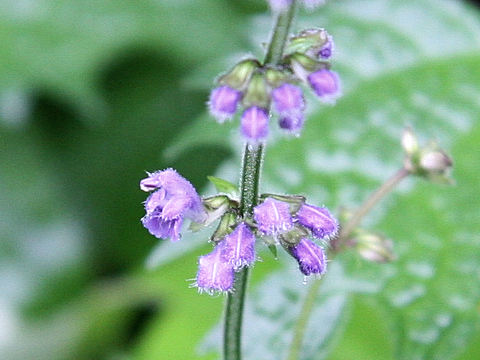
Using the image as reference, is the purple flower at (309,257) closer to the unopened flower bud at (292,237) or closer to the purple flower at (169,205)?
the unopened flower bud at (292,237)

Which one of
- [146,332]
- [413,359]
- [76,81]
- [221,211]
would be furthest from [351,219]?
[76,81]

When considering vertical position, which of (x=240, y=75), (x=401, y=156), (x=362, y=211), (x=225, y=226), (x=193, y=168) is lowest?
(x=225, y=226)

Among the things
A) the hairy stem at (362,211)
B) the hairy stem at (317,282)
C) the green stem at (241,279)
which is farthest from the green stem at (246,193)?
the hairy stem at (362,211)

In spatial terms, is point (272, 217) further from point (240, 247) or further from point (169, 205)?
point (169, 205)

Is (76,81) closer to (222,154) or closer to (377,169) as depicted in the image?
(222,154)

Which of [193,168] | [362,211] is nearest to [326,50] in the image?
[362,211]

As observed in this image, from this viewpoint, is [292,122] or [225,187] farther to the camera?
[225,187]

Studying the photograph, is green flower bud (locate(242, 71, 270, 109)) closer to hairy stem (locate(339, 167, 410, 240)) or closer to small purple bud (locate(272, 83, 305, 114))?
small purple bud (locate(272, 83, 305, 114))
